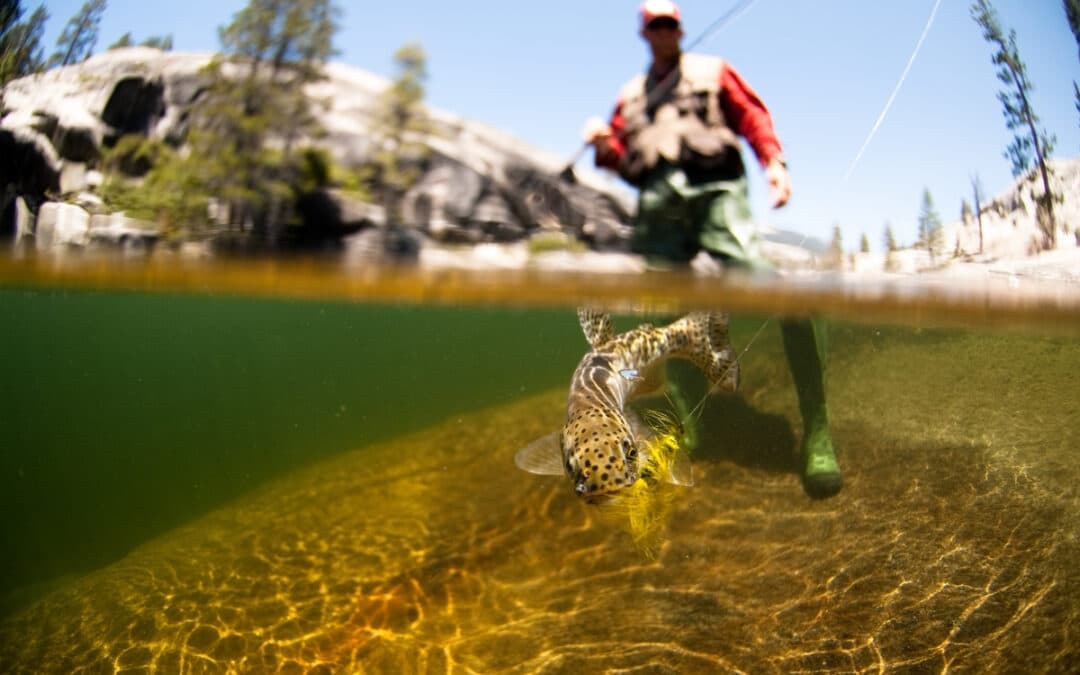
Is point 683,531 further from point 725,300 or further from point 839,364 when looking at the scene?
point 839,364

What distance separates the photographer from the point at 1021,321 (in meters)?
6.05

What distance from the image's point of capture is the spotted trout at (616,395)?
4.16 meters

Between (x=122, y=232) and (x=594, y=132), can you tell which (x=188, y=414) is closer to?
(x=122, y=232)

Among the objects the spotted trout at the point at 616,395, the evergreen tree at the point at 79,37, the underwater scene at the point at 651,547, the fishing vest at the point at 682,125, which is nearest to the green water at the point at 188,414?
the underwater scene at the point at 651,547

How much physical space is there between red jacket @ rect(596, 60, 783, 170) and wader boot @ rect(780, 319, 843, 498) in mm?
3541

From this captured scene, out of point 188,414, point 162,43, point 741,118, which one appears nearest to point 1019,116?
point 741,118

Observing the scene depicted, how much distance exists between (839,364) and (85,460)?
1709 centimetres

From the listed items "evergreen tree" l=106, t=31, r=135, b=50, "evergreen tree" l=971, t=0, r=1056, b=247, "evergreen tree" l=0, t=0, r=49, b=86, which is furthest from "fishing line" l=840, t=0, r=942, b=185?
"evergreen tree" l=0, t=0, r=49, b=86

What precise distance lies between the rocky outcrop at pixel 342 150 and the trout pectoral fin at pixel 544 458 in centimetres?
192

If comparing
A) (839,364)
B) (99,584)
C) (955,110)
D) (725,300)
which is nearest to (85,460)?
(99,584)

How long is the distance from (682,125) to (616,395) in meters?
2.53

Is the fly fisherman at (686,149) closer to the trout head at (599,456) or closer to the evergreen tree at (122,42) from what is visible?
the trout head at (599,456)

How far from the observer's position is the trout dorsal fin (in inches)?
257

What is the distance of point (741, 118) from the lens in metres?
3.50
